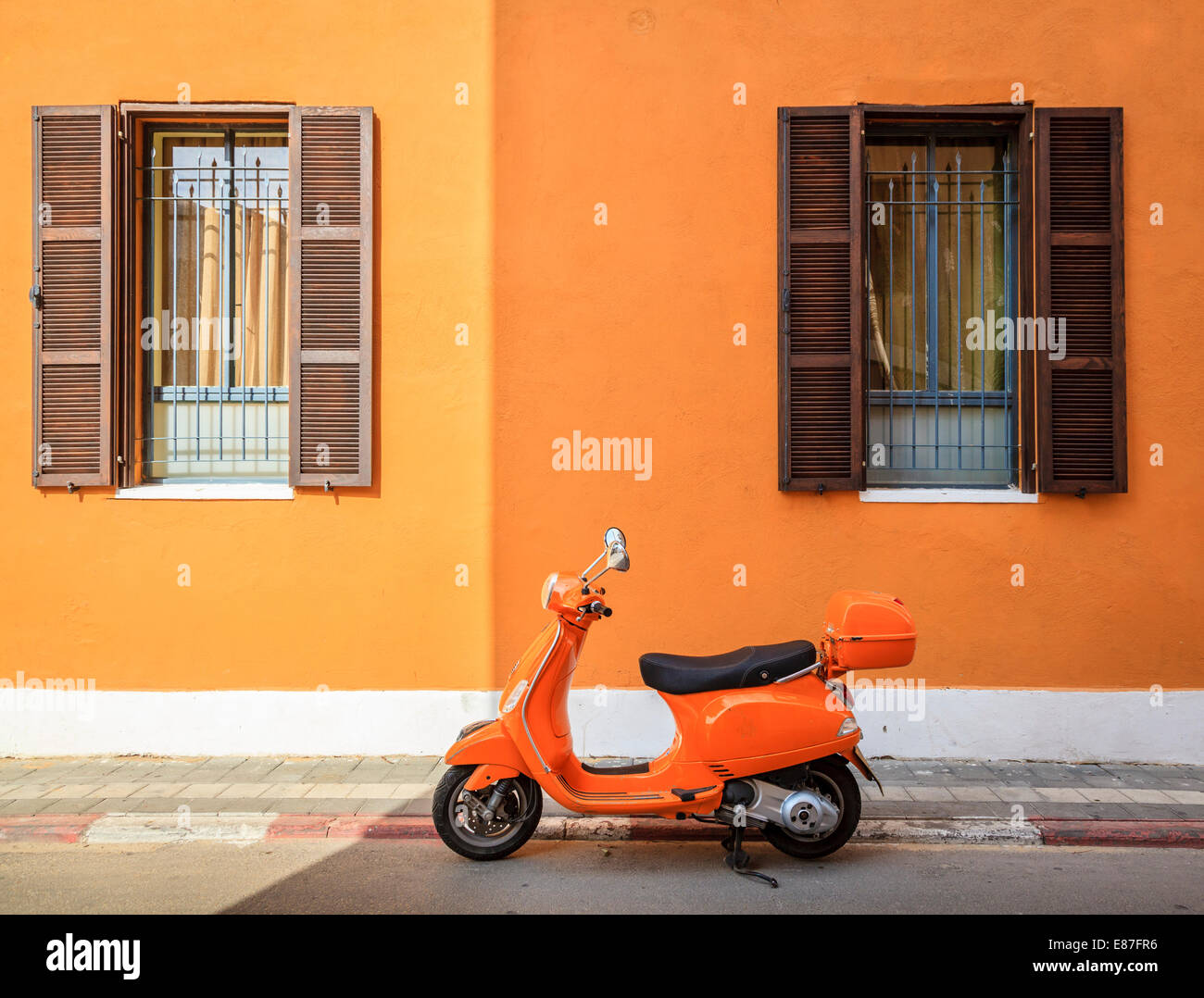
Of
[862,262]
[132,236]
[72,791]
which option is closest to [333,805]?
[72,791]

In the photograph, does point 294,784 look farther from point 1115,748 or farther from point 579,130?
point 1115,748

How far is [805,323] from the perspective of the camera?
21.5 ft

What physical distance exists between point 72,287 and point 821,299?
4.99m

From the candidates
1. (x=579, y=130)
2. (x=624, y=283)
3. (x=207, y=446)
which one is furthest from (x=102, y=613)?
(x=579, y=130)

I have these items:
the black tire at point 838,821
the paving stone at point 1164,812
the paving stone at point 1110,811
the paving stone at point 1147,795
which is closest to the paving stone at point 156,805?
the black tire at point 838,821

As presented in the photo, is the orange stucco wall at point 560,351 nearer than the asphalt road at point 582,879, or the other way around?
the asphalt road at point 582,879

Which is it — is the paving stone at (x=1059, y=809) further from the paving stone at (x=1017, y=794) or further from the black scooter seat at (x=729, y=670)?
the black scooter seat at (x=729, y=670)

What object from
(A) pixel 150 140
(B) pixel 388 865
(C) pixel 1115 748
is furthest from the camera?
(A) pixel 150 140

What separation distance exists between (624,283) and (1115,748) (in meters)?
4.39

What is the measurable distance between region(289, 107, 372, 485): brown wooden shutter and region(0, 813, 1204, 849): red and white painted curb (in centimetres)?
228

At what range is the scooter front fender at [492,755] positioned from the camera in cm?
469

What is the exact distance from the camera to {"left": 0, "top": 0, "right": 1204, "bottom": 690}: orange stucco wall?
651cm

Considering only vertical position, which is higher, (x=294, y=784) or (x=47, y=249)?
(x=47, y=249)

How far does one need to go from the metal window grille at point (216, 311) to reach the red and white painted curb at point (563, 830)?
2496 mm
